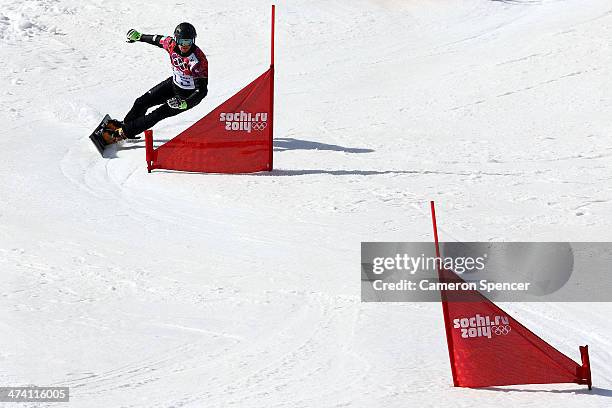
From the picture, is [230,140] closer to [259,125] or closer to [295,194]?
[259,125]

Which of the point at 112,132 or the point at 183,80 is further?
the point at 112,132

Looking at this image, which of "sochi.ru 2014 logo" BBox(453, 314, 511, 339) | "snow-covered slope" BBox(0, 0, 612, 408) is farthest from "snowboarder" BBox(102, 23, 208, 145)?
"sochi.ru 2014 logo" BBox(453, 314, 511, 339)

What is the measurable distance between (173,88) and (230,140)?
4.51 feet

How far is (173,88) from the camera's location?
37.2 ft

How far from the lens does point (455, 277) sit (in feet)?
19.1

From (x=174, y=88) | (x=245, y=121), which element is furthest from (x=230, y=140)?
(x=174, y=88)

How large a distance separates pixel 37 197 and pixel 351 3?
8.76m

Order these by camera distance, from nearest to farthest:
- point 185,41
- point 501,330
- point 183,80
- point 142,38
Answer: point 501,330, point 185,41, point 183,80, point 142,38

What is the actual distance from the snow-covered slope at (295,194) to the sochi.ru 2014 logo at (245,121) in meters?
0.52

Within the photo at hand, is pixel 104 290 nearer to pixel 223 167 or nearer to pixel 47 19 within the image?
pixel 223 167

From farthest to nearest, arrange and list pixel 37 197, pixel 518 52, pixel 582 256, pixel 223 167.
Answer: pixel 518 52, pixel 223 167, pixel 37 197, pixel 582 256

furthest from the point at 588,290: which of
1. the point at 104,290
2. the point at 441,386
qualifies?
the point at 104,290

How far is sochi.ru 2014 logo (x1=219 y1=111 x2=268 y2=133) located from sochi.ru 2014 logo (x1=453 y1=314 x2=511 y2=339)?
15.9 feet

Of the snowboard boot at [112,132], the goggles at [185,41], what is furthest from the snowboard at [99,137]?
the goggles at [185,41]
